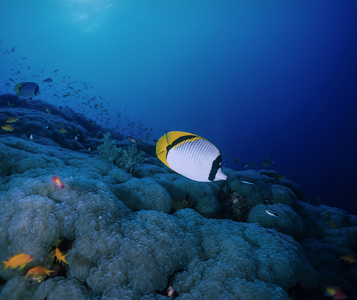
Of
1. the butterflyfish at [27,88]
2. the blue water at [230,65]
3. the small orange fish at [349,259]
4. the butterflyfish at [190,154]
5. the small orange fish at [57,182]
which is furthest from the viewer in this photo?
the blue water at [230,65]

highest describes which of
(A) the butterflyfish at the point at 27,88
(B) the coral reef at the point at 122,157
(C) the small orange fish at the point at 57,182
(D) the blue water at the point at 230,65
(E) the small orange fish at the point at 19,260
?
(D) the blue water at the point at 230,65

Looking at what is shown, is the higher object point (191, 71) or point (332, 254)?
point (191, 71)

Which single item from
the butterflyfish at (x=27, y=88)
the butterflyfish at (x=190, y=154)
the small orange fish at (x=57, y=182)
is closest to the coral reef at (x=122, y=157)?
the butterflyfish at (x=27, y=88)

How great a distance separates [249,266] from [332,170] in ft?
169

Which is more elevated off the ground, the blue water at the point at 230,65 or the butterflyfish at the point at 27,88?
the blue water at the point at 230,65

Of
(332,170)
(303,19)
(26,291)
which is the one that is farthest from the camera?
(303,19)

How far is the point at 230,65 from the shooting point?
8225 cm

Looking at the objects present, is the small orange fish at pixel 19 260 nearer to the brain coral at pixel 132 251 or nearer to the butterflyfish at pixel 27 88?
the brain coral at pixel 132 251

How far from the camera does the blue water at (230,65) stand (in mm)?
50906

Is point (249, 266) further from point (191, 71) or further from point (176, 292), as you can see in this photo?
point (191, 71)

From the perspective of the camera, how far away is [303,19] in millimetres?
61812

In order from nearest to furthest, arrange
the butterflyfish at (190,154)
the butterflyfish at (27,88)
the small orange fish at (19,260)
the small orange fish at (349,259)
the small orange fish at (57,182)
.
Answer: the butterflyfish at (190,154)
the small orange fish at (19,260)
the small orange fish at (57,182)
the small orange fish at (349,259)
the butterflyfish at (27,88)

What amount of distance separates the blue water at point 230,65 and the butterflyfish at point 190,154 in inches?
1435

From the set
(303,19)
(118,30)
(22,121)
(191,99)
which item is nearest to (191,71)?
(191,99)
